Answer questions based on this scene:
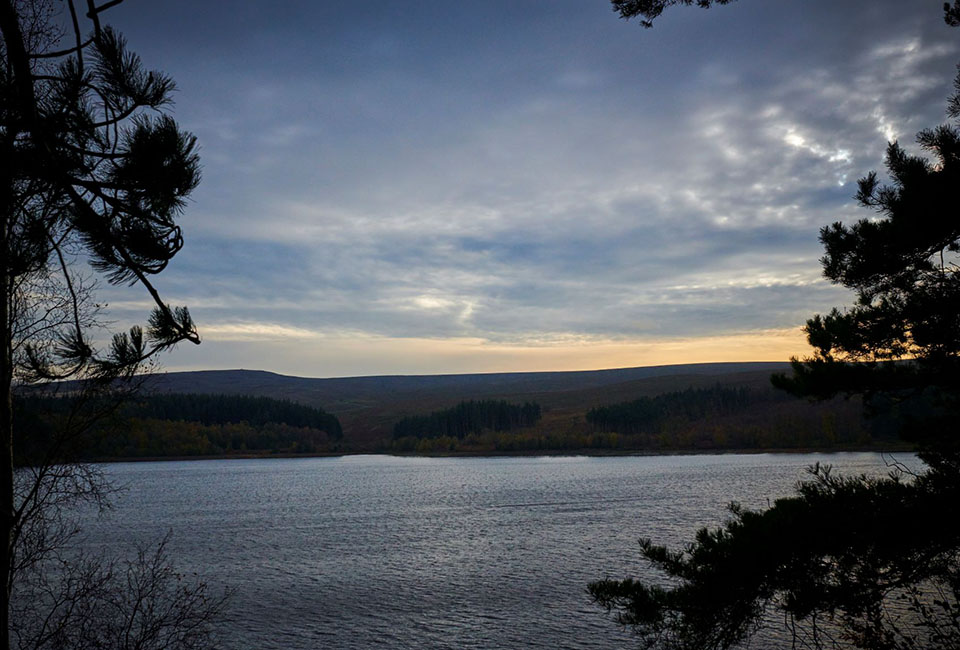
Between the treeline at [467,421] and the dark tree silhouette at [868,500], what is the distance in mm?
149830

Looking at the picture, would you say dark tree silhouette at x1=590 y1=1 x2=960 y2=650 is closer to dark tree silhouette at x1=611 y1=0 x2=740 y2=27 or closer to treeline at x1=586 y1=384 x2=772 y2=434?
dark tree silhouette at x1=611 y1=0 x2=740 y2=27

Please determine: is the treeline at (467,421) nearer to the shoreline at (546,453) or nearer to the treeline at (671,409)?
the shoreline at (546,453)

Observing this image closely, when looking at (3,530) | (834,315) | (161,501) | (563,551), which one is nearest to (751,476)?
(563,551)

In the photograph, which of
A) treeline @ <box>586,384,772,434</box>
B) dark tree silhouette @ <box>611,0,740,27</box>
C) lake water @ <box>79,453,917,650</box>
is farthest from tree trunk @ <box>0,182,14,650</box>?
treeline @ <box>586,384,772,434</box>

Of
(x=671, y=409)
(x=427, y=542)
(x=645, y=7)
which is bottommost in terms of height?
(x=427, y=542)

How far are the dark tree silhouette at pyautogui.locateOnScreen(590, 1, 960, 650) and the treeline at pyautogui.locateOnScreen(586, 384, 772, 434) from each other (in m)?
142

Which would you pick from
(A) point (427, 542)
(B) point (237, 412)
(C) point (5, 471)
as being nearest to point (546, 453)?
(B) point (237, 412)

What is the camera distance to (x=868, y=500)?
29.9 feet

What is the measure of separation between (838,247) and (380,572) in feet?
96.0

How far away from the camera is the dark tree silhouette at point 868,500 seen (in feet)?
29.0

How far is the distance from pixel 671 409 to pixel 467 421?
48.2 m

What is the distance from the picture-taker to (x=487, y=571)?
3459 cm

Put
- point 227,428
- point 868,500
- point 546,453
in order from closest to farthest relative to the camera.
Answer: point 868,500 < point 546,453 < point 227,428

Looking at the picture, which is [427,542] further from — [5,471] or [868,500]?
[5,471]
